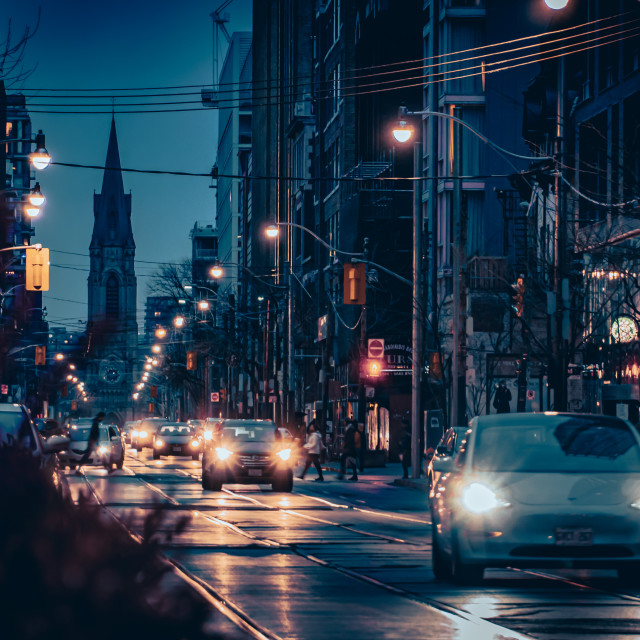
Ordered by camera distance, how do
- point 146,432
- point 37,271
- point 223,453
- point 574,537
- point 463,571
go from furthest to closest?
point 146,432
point 37,271
point 223,453
point 463,571
point 574,537

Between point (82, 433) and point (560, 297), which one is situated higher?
point (560, 297)

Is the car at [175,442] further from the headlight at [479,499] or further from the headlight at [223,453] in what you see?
the headlight at [479,499]

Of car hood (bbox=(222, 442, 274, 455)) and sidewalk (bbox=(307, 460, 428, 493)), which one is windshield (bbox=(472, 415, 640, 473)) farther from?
car hood (bbox=(222, 442, 274, 455))

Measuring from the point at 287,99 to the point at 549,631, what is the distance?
336ft

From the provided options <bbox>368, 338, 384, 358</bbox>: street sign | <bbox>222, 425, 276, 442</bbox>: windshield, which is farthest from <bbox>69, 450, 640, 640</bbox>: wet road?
<bbox>368, 338, 384, 358</bbox>: street sign

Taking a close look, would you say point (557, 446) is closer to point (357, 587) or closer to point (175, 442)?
point (357, 587)

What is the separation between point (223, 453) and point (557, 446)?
22.6 meters

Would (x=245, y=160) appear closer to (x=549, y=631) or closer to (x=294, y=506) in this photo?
(x=294, y=506)

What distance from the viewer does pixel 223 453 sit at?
1431 inches

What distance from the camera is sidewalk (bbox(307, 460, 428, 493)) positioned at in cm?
3841

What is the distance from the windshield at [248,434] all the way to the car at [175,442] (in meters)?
29.2

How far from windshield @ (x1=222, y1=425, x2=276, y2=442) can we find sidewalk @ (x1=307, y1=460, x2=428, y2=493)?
13.2 feet

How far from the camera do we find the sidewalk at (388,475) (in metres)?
38.4

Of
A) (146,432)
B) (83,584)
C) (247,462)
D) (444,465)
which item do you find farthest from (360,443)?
(146,432)
